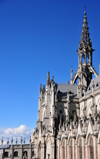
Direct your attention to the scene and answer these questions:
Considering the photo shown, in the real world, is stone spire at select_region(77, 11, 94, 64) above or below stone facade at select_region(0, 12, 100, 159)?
above

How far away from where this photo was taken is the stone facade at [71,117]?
52719mm

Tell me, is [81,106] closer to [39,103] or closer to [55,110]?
[55,110]

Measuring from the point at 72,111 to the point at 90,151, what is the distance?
31.8m

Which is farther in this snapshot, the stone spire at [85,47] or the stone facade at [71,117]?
the stone spire at [85,47]

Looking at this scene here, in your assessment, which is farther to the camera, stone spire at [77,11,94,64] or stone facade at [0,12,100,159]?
stone spire at [77,11,94,64]

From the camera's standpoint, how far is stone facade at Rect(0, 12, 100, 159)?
173ft

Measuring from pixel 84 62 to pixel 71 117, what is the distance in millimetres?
22133

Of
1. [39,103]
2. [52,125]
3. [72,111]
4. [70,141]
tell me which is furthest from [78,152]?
[39,103]

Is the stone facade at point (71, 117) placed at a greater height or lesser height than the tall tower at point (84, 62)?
lesser

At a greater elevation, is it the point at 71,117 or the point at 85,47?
the point at 85,47

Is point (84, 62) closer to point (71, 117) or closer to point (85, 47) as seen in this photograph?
point (85, 47)

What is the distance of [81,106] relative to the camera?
79.8m

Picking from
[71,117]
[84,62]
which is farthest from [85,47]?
[71,117]

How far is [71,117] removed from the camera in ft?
262
